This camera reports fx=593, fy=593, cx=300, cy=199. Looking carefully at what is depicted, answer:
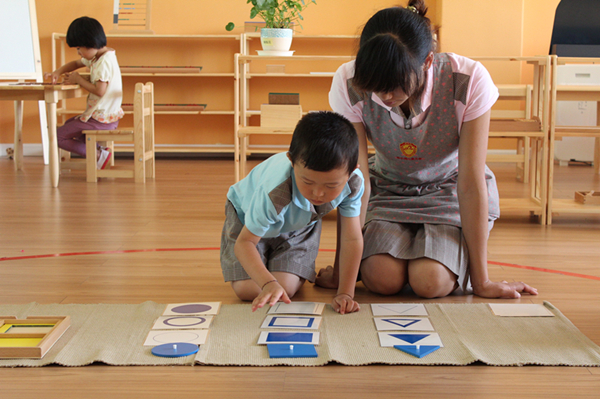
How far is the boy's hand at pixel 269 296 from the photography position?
1.15m

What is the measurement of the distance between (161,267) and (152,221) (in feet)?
2.41

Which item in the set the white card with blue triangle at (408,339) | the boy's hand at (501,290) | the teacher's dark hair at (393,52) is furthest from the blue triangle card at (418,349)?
the teacher's dark hair at (393,52)

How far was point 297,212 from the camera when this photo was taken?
1.41 meters

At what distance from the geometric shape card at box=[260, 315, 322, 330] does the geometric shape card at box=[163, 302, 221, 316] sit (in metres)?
0.14

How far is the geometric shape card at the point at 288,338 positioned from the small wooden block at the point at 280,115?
1564mm

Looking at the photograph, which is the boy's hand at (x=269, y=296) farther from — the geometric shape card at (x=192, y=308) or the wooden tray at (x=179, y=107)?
the wooden tray at (x=179, y=107)

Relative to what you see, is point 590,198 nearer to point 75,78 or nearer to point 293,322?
point 293,322

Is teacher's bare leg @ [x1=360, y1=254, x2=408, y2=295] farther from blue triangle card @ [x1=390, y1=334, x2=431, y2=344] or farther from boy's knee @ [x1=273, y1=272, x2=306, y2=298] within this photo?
blue triangle card @ [x1=390, y1=334, x2=431, y2=344]

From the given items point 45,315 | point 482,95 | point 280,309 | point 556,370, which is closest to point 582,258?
point 482,95

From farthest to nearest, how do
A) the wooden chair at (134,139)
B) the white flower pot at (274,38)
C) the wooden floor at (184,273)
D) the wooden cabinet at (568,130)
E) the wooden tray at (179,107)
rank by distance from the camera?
1. the wooden tray at (179,107)
2. the wooden chair at (134,139)
3. the white flower pot at (274,38)
4. the wooden cabinet at (568,130)
5. the wooden floor at (184,273)

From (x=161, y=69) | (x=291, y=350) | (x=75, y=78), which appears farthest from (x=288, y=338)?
(x=161, y=69)

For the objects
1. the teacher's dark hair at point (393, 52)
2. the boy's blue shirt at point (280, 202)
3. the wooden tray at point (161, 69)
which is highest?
the wooden tray at point (161, 69)

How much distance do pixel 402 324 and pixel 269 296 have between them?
32 cm

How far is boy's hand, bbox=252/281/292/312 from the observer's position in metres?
1.15
